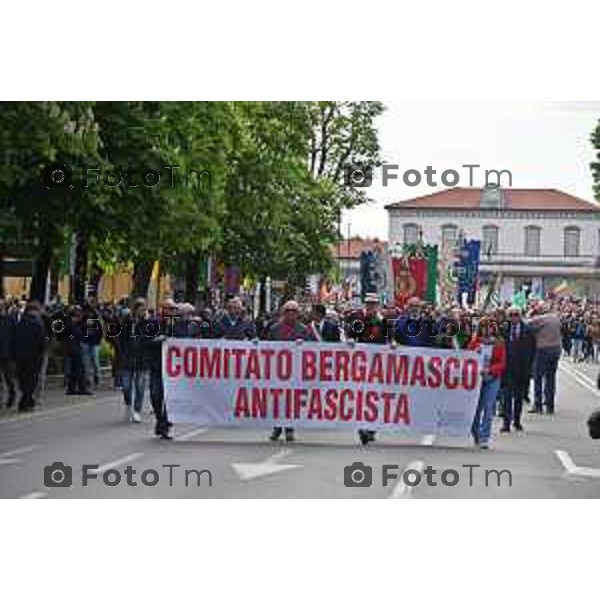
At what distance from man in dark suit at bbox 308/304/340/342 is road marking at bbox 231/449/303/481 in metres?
1.14

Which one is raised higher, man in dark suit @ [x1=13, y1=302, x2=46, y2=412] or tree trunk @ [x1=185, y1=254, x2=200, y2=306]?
tree trunk @ [x1=185, y1=254, x2=200, y2=306]

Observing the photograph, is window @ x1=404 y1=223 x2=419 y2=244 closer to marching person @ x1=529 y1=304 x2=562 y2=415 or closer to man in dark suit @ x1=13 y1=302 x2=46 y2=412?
marching person @ x1=529 y1=304 x2=562 y2=415

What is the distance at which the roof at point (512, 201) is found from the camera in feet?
41.5

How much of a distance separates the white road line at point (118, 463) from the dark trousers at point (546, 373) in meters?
4.00

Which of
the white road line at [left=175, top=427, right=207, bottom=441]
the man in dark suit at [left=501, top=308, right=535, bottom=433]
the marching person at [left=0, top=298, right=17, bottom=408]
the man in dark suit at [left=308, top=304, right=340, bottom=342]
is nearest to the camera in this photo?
the white road line at [left=175, top=427, right=207, bottom=441]

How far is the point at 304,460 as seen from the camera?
513 inches

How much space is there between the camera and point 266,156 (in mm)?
27578

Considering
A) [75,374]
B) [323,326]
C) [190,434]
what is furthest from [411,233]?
[75,374]

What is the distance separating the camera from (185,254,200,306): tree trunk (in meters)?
18.1

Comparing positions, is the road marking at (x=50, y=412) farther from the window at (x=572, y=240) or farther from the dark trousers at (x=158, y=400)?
the window at (x=572, y=240)

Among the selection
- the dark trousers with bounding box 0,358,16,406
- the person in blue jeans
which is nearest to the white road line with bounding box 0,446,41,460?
the person in blue jeans

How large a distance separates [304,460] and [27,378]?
770 cm
